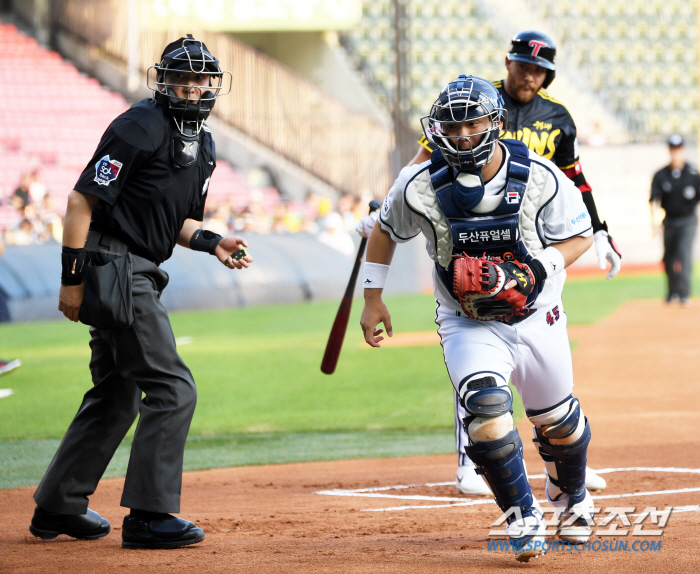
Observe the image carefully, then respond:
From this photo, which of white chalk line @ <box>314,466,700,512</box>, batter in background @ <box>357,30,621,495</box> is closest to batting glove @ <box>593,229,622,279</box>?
batter in background @ <box>357,30,621,495</box>

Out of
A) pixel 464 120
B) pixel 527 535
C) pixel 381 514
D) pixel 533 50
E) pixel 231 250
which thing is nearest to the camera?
pixel 527 535

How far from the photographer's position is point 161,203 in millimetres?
4324

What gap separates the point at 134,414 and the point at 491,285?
1776 millimetres

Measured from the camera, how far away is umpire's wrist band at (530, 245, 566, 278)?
159 inches

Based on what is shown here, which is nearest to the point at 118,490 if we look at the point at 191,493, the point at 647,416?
the point at 191,493

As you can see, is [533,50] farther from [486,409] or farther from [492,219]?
[486,409]

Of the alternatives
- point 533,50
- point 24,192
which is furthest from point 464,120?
point 24,192

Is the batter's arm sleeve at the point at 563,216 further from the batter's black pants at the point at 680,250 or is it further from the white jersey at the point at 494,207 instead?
the batter's black pants at the point at 680,250

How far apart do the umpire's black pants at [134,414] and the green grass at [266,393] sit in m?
1.85

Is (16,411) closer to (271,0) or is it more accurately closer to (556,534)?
(556,534)

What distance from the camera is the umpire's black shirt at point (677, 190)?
15680 mm

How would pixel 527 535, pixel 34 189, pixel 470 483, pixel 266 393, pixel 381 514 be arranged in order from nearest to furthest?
pixel 527 535 < pixel 381 514 < pixel 470 483 < pixel 266 393 < pixel 34 189

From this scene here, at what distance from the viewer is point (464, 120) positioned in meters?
3.96

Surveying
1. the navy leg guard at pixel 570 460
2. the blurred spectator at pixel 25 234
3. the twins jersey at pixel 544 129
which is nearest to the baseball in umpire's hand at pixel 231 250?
the twins jersey at pixel 544 129
